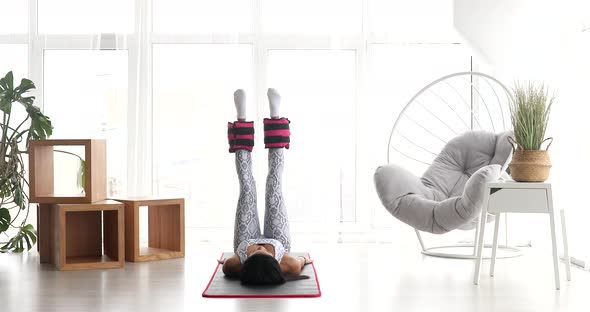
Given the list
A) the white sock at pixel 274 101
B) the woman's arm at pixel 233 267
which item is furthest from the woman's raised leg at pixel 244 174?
the woman's arm at pixel 233 267

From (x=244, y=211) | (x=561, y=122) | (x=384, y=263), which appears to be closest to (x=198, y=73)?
(x=244, y=211)

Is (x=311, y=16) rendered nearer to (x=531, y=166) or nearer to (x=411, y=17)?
(x=411, y=17)

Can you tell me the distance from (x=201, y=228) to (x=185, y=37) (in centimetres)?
130

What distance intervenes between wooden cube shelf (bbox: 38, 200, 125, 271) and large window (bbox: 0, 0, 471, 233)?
936mm

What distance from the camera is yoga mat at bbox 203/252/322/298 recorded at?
109 inches

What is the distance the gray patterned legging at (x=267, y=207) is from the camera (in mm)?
3566

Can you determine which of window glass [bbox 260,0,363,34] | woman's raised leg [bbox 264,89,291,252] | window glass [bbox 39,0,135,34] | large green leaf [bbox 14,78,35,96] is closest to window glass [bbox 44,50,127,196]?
window glass [bbox 39,0,135,34]

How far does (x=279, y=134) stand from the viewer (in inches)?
144

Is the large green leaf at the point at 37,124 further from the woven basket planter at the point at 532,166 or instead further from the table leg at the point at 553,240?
the table leg at the point at 553,240

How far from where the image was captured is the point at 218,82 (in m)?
4.82

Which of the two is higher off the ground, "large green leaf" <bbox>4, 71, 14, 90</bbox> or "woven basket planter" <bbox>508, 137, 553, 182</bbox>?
"large green leaf" <bbox>4, 71, 14, 90</bbox>

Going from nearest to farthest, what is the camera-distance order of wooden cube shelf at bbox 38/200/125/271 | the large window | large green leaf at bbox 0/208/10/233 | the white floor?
1. the white floor
2. wooden cube shelf at bbox 38/200/125/271
3. large green leaf at bbox 0/208/10/233
4. the large window

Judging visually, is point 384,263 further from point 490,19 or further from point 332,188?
point 490,19

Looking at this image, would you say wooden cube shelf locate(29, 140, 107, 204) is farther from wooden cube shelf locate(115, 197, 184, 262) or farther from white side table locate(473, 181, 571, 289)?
white side table locate(473, 181, 571, 289)
